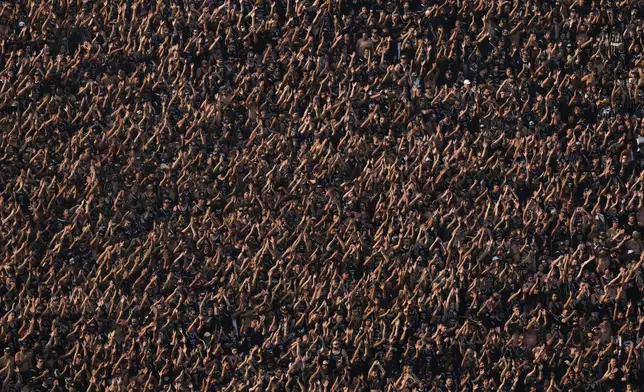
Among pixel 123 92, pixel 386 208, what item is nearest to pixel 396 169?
pixel 386 208

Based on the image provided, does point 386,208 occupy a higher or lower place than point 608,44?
lower

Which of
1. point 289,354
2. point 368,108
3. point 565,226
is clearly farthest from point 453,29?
point 289,354

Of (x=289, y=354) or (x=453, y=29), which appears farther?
(x=453, y=29)

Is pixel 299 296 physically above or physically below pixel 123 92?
below

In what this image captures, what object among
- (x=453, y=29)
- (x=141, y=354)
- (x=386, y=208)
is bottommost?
(x=141, y=354)

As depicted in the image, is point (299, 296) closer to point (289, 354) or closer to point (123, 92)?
point (289, 354)

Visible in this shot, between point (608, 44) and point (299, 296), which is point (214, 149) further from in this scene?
point (608, 44)
